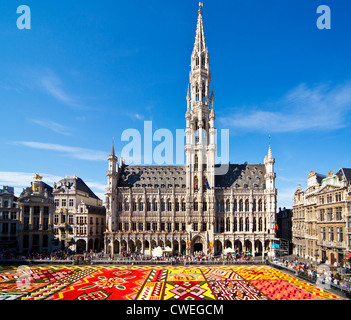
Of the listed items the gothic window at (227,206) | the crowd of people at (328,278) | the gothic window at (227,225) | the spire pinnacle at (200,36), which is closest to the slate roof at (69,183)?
the gothic window at (227,206)

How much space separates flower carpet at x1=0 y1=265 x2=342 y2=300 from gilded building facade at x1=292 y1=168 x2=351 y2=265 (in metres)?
14.9

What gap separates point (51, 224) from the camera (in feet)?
256

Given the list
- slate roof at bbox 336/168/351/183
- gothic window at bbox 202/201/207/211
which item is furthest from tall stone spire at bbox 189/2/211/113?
slate roof at bbox 336/168/351/183

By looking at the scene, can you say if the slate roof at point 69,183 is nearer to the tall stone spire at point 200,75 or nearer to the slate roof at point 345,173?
the tall stone spire at point 200,75

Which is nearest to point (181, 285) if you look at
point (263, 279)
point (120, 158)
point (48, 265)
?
point (263, 279)

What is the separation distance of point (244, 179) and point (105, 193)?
42238mm

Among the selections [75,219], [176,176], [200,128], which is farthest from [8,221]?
[200,128]

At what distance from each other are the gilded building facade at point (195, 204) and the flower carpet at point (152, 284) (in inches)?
972

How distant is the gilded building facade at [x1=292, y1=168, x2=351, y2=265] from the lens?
171 ft

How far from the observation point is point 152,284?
39.2 m

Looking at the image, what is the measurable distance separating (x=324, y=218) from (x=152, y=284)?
4160 cm

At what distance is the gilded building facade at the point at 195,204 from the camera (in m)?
77.8
